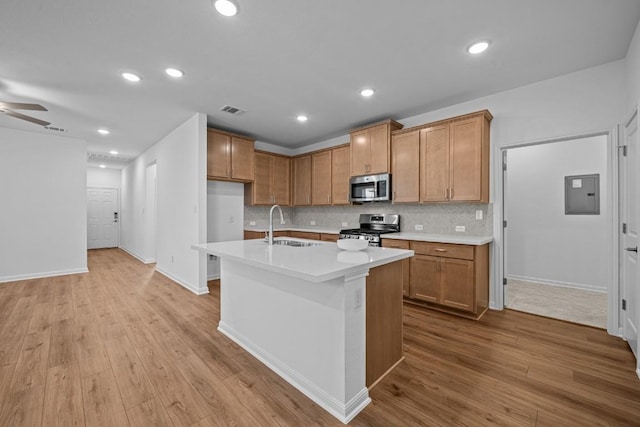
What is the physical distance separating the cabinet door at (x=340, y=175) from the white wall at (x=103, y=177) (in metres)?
7.84

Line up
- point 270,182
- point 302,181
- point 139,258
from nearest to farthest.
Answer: point 270,182, point 302,181, point 139,258

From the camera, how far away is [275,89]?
328cm

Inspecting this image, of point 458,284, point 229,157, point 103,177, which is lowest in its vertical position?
point 458,284

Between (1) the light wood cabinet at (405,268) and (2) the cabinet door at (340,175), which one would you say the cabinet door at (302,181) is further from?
(1) the light wood cabinet at (405,268)

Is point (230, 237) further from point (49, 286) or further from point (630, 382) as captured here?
point (630, 382)

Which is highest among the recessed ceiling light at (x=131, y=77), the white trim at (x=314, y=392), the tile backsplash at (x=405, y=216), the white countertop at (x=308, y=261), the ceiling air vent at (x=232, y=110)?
the ceiling air vent at (x=232, y=110)

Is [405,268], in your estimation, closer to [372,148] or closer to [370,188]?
[370,188]

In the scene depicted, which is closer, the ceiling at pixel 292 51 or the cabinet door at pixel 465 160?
the ceiling at pixel 292 51

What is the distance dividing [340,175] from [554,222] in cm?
359

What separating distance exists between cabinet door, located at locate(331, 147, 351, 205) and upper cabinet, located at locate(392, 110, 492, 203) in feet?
3.31

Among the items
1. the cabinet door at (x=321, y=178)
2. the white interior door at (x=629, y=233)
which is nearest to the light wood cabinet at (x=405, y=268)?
the cabinet door at (x=321, y=178)

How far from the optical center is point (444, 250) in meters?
3.25

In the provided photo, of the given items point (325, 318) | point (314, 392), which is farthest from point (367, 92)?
point (314, 392)

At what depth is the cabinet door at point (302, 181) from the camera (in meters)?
5.54
